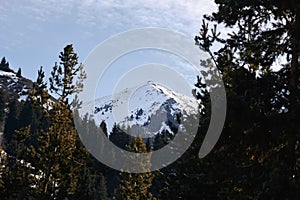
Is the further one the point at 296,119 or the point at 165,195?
the point at 165,195

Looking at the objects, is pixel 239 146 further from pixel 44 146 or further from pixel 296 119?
pixel 44 146

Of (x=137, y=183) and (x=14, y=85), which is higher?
(x=14, y=85)

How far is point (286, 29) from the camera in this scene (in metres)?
10.3

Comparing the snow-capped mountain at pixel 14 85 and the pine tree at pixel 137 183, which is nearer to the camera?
the pine tree at pixel 137 183

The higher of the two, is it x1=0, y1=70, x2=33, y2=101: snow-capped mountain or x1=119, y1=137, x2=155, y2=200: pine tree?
x1=0, y1=70, x2=33, y2=101: snow-capped mountain

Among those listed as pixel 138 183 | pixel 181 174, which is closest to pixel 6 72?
pixel 138 183

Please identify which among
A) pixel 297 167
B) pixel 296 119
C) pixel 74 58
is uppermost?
pixel 74 58

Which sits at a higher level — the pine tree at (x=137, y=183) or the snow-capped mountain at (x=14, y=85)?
the snow-capped mountain at (x=14, y=85)

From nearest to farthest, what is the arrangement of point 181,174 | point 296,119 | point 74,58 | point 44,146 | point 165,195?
point 296,119 → point 165,195 → point 181,174 → point 44,146 → point 74,58

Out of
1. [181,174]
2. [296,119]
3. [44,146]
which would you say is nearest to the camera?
[296,119]

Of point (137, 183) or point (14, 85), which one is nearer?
point (137, 183)

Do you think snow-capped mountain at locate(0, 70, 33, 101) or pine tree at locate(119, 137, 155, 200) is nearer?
pine tree at locate(119, 137, 155, 200)

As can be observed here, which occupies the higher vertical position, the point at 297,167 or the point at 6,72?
the point at 6,72

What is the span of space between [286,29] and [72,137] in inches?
599
